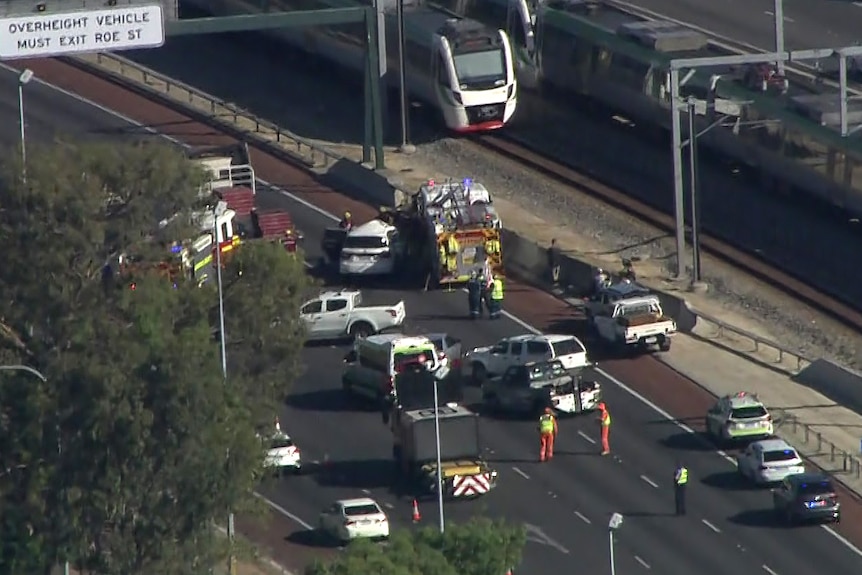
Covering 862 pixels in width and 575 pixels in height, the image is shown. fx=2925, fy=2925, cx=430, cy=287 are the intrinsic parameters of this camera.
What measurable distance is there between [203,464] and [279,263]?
21.7 feet

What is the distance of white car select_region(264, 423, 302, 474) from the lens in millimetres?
62156

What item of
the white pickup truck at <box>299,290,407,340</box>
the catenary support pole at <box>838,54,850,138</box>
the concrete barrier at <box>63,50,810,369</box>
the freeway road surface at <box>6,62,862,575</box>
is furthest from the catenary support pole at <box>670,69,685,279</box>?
the white pickup truck at <box>299,290,407,340</box>

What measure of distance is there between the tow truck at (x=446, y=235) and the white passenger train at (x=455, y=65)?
810 cm

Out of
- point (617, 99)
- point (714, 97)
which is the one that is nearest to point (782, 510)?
point (714, 97)

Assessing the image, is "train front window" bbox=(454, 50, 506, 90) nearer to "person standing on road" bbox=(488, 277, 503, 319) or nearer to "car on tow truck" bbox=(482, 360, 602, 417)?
"person standing on road" bbox=(488, 277, 503, 319)

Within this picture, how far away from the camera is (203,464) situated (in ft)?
177

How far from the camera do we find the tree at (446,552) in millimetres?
47188

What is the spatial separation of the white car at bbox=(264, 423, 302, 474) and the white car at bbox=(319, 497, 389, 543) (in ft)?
6.74

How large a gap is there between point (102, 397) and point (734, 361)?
68.8ft

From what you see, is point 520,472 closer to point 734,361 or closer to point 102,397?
point 734,361

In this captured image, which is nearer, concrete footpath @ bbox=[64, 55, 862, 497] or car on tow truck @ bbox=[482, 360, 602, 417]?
concrete footpath @ bbox=[64, 55, 862, 497]

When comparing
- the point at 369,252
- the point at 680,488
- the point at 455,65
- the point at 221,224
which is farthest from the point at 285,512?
the point at 455,65

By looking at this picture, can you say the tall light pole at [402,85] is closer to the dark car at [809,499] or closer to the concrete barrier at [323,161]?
the concrete barrier at [323,161]

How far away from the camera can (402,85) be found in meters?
84.2
